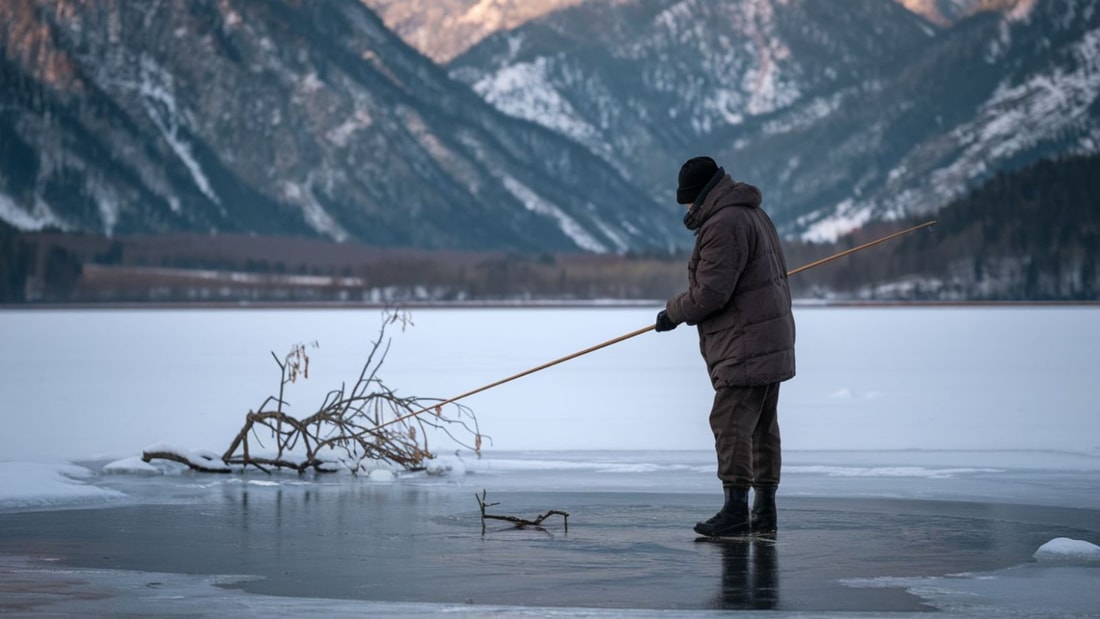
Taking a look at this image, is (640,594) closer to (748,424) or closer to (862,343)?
(748,424)

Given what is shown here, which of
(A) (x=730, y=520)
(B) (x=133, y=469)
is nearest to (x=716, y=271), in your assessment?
(A) (x=730, y=520)

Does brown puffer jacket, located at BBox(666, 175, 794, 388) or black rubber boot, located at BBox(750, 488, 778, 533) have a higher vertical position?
brown puffer jacket, located at BBox(666, 175, 794, 388)

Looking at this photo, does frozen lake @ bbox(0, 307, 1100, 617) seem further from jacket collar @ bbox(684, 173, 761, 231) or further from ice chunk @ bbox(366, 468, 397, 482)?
jacket collar @ bbox(684, 173, 761, 231)

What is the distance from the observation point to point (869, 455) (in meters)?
17.0

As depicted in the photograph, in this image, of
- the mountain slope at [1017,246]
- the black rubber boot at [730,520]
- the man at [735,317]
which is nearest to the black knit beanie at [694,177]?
the man at [735,317]

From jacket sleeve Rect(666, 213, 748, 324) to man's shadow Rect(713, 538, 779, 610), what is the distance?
137 cm

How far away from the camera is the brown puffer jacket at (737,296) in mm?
10391

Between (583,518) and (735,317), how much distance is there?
1889 mm

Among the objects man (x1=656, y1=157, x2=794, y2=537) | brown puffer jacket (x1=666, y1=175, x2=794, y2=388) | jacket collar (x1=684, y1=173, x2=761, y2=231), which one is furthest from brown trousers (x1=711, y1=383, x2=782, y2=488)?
jacket collar (x1=684, y1=173, x2=761, y2=231)

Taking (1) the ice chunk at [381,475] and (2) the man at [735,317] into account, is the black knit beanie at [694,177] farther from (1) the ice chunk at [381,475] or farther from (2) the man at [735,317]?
(1) the ice chunk at [381,475]

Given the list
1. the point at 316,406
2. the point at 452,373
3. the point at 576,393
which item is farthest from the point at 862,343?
the point at 316,406

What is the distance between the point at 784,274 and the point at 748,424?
0.97 m

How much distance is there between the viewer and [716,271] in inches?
408

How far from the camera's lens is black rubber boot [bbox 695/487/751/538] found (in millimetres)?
10422
